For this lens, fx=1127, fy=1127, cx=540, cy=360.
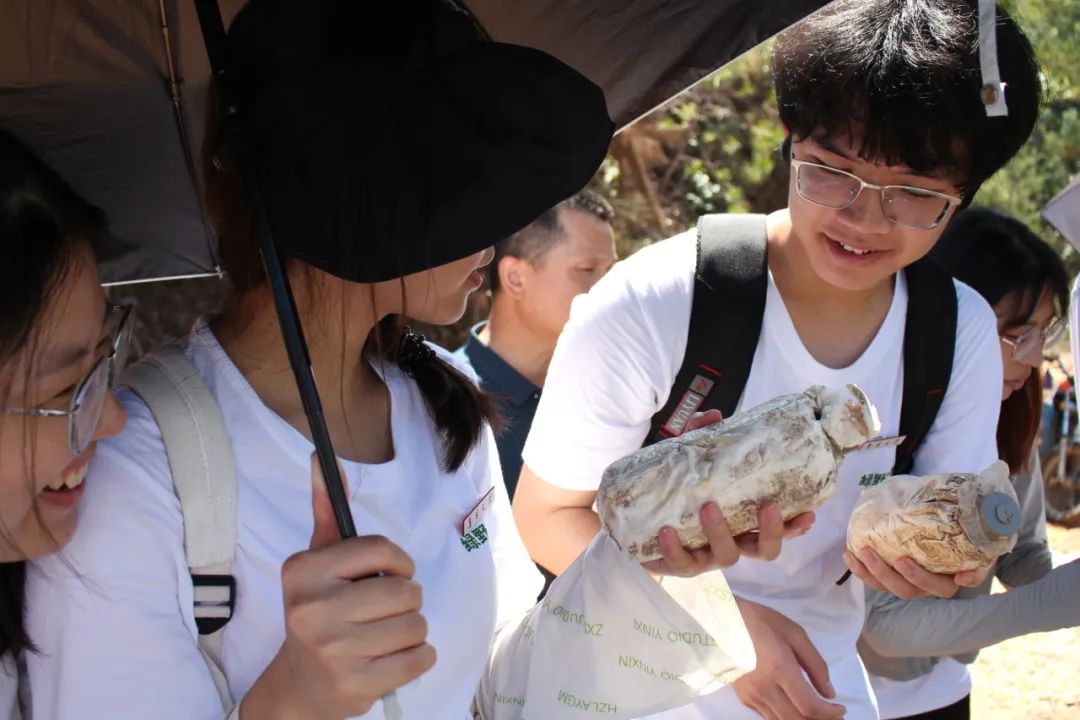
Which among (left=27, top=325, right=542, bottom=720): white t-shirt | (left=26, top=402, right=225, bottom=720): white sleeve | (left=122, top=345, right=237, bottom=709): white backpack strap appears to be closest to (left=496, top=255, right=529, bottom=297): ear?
(left=27, top=325, right=542, bottom=720): white t-shirt

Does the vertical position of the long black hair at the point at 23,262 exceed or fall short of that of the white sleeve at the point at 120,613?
it exceeds it

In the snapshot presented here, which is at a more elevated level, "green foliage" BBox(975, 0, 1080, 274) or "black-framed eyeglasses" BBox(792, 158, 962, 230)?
"black-framed eyeglasses" BBox(792, 158, 962, 230)

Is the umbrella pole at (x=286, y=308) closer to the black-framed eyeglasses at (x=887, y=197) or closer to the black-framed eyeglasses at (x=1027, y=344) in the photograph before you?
the black-framed eyeglasses at (x=887, y=197)

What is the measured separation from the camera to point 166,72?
5.80 feet

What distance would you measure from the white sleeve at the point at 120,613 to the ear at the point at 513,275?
2.84 m

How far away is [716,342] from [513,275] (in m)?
2.16

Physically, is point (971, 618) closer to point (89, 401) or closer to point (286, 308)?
point (286, 308)

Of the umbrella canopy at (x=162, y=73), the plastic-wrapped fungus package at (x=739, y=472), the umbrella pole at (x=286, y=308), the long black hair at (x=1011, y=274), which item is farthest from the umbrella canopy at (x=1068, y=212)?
the umbrella pole at (x=286, y=308)

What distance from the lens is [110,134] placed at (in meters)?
1.79

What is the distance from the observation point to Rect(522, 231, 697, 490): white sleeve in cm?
214

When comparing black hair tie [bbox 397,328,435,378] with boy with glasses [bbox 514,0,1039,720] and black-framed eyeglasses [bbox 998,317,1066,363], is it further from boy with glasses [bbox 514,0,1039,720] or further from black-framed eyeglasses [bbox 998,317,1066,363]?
black-framed eyeglasses [bbox 998,317,1066,363]

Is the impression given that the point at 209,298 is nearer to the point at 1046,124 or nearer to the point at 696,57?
the point at 696,57

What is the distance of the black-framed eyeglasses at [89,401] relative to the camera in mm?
1341

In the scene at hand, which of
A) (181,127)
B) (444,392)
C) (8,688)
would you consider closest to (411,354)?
(444,392)
